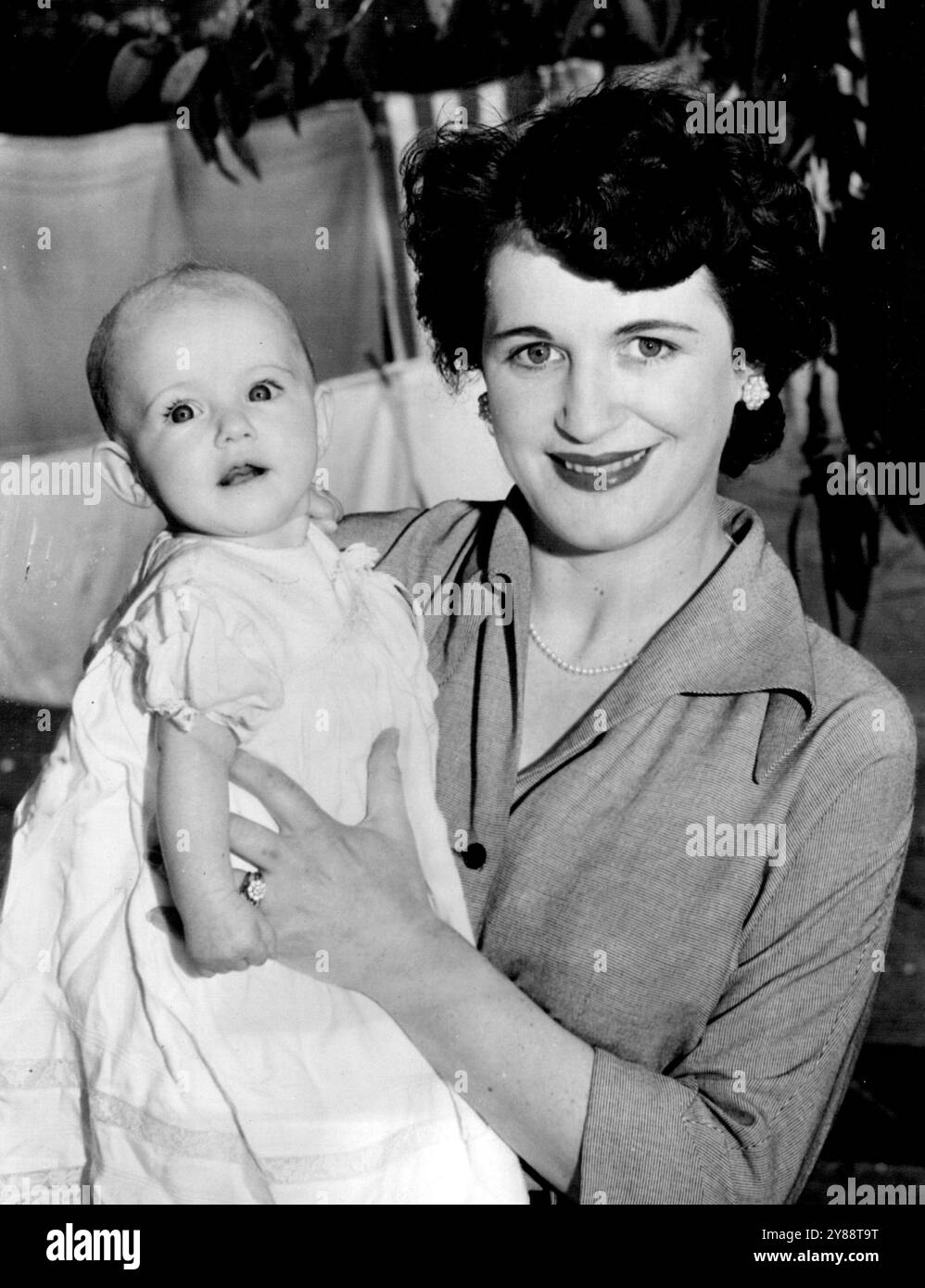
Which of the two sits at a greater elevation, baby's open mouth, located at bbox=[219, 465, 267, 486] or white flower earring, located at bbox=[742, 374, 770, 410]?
white flower earring, located at bbox=[742, 374, 770, 410]

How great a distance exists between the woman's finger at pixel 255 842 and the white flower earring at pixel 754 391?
0.75 meters

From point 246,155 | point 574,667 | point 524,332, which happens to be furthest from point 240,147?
point 574,667

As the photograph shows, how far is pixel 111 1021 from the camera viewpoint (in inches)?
56.0

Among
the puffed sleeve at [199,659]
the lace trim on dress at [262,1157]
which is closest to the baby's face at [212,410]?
the puffed sleeve at [199,659]

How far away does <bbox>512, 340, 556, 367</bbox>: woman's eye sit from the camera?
1.52 metres

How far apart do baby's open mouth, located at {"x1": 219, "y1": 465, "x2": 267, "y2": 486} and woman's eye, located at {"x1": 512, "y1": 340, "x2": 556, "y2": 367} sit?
0.31 m

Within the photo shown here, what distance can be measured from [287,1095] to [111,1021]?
20 cm

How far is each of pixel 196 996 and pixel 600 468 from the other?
71 centimetres

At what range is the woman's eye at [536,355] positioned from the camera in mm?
1517

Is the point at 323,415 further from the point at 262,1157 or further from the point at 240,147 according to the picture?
the point at 262,1157

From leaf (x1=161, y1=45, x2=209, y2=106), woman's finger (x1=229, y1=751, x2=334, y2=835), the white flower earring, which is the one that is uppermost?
leaf (x1=161, y1=45, x2=209, y2=106)

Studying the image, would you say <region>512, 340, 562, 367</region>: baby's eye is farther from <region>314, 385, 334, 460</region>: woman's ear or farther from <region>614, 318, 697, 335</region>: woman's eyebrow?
<region>314, 385, 334, 460</region>: woman's ear

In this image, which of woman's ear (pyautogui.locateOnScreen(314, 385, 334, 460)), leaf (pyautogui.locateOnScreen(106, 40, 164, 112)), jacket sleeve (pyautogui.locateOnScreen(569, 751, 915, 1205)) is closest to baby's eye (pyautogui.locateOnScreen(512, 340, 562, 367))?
woman's ear (pyautogui.locateOnScreen(314, 385, 334, 460))
